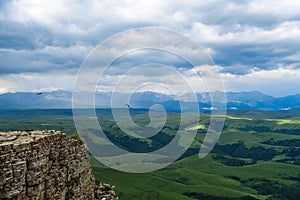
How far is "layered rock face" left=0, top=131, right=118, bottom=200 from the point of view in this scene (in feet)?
82.0

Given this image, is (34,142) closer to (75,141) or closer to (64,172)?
(64,172)

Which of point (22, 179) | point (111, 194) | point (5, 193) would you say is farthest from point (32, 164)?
point (111, 194)

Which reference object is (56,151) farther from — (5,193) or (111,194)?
(111,194)

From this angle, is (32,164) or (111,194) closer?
(32,164)

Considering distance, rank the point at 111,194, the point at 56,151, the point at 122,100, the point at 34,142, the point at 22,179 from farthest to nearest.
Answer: the point at 122,100 < the point at 111,194 < the point at 56,151 < the point at 34,142 < the point at 22,179

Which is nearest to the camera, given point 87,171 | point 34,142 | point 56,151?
point 34,142

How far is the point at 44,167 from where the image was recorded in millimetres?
28938

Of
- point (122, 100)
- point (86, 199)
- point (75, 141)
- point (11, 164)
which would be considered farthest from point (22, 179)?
point (122, 100)

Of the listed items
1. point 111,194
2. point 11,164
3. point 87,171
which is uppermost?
point 11,164

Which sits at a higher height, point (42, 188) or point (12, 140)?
point (12, 140)

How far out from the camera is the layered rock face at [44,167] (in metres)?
25.0

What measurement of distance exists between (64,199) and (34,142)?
7092mm

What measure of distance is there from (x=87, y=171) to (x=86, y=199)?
280cm

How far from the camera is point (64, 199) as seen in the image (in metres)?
32.3
